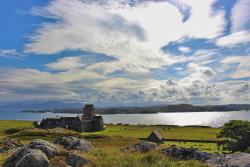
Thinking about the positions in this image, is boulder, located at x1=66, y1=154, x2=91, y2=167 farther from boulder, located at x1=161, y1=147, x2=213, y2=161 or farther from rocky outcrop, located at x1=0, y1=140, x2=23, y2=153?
rocky outcrop, located at x1=0, y1=140, x2=23, y2=153

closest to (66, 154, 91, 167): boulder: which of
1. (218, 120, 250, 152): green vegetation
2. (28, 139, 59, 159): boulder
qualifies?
(28, 139, 59, 159): boulder

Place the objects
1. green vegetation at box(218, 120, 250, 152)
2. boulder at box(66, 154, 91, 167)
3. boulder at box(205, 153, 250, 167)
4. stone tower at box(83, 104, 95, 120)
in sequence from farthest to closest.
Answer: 1. stone tower at box(83, 104, 95, 120)
2. green vegetation at box(218, 120, 250, 152)
3. boulder at box(66, 154, 91, 167)
4. boulder at box(205, 153, 250, 167)

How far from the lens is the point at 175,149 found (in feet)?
62.1

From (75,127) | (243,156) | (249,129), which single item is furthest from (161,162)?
(75,127)

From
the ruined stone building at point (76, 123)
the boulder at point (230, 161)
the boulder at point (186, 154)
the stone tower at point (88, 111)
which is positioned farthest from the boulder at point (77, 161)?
the stone tower at point (88, 111)

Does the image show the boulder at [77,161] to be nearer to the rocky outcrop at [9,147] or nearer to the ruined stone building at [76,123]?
the rocky outcrop at [9,147]

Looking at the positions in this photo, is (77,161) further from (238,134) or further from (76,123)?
(76,123)

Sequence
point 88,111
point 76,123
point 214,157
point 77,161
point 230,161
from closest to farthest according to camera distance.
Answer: point 230,161 → point 77,161 → point 214,157 → point 76,123 → point 88,111

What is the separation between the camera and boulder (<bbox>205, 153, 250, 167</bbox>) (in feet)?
52.2

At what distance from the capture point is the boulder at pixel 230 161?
15.9 meters

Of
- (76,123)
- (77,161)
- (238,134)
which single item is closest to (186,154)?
(77,161)

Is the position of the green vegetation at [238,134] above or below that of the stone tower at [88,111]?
below

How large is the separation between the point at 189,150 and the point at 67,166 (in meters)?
6.75

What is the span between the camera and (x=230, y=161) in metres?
16.7
